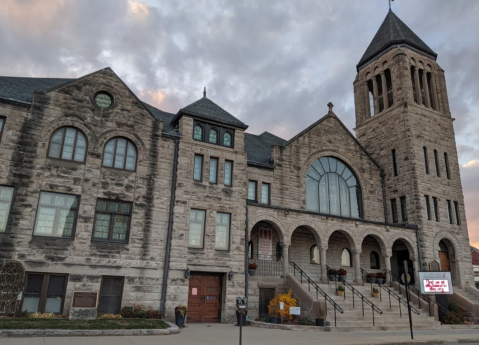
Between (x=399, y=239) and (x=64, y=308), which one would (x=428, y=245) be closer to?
(x=399, y=239)

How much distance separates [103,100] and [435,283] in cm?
1977

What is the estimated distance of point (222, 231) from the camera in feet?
63.5

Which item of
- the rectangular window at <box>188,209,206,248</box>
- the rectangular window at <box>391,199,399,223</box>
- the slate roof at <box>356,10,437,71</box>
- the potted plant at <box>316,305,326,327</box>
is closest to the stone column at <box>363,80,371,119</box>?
the slate roof at <box>356,10,437,71</box>

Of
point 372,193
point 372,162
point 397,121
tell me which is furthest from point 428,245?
point 397,121

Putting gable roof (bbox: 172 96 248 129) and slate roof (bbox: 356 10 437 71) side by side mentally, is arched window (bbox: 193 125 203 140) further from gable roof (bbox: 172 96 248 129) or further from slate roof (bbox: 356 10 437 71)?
slate roof (bbox: 356 10 437 71)

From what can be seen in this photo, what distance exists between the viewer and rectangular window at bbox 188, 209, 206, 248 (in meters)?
18.5

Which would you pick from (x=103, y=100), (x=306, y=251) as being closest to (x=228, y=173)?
(x=103, y=100)

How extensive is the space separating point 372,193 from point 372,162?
2.41 m

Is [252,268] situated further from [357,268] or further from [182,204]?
[357,268]

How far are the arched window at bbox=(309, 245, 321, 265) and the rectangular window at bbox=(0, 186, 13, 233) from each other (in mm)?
16494

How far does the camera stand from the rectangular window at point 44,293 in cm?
1490

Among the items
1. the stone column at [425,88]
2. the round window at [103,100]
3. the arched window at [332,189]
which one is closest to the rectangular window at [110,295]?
the round window at [103,100]

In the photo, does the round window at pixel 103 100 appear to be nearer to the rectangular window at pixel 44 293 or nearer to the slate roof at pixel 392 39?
the rectangular window at pixel 44 293

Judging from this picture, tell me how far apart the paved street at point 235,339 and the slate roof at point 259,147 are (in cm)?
1082
